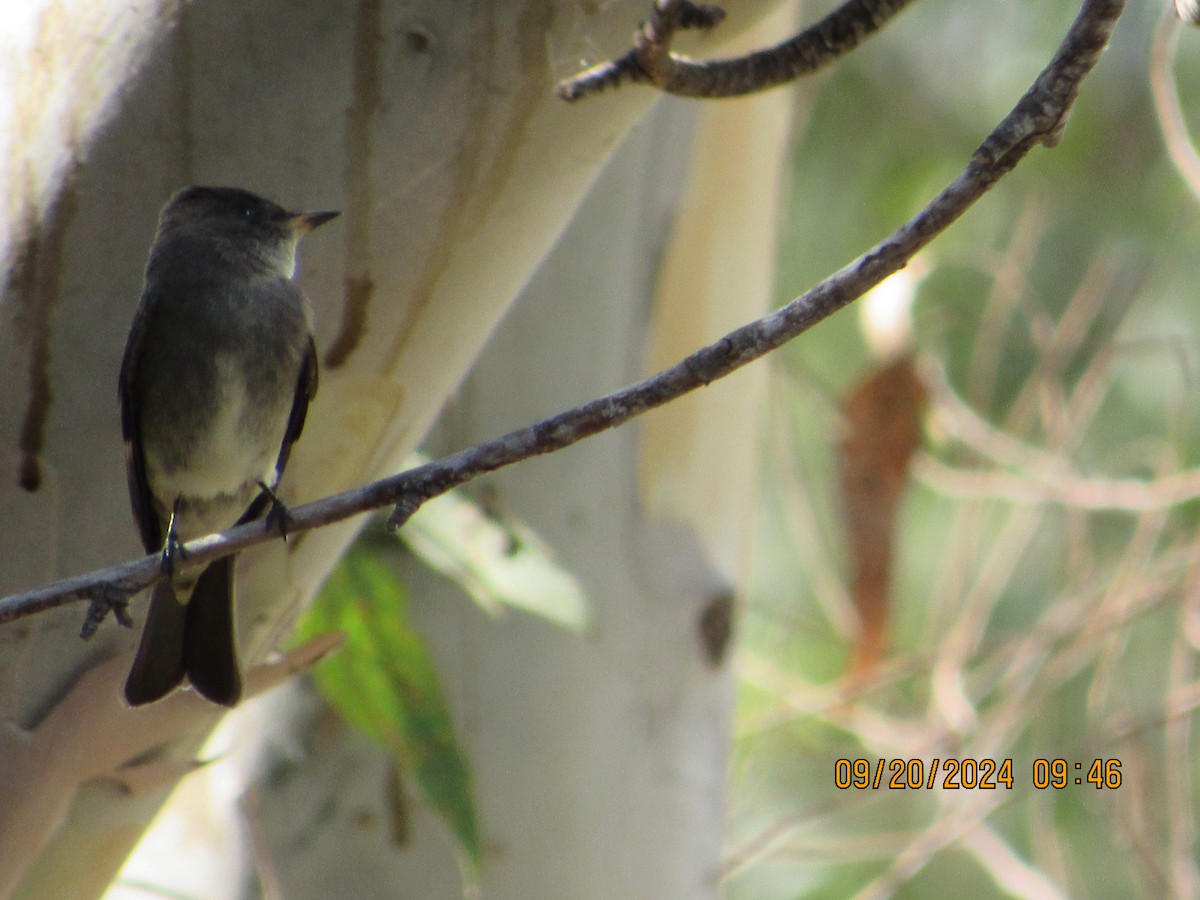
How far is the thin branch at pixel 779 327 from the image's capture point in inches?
38.3

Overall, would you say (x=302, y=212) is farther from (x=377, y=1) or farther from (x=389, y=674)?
(x=389, y=674)

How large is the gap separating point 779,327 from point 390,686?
110cm

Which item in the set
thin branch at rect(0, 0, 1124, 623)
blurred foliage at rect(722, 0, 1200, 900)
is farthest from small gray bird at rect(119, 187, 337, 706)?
blurred foliage at rect(722, 0, 1200, 900)

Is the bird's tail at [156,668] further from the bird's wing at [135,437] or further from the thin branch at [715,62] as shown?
the thin branch at [715,62]

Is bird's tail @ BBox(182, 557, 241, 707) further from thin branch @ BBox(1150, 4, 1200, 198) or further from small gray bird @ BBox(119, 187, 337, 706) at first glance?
thin branch @ BBox(1150, 4, 1200, 198)

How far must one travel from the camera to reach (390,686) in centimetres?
189

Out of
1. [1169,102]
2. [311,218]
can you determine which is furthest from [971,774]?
[311,218]

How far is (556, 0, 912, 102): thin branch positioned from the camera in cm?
110

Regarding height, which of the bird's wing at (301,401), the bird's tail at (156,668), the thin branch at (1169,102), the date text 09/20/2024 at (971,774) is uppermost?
the thin branch at (1169,102)

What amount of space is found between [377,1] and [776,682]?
2.21 meters

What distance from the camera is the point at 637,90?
51.7 inches

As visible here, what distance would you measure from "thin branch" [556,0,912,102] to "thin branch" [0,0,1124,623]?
10.7 inches

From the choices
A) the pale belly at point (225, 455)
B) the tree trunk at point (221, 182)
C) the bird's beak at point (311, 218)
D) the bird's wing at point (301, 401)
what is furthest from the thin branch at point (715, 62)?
the pale belly at point (225, 455)

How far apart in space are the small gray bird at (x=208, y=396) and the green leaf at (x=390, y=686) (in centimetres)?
26
